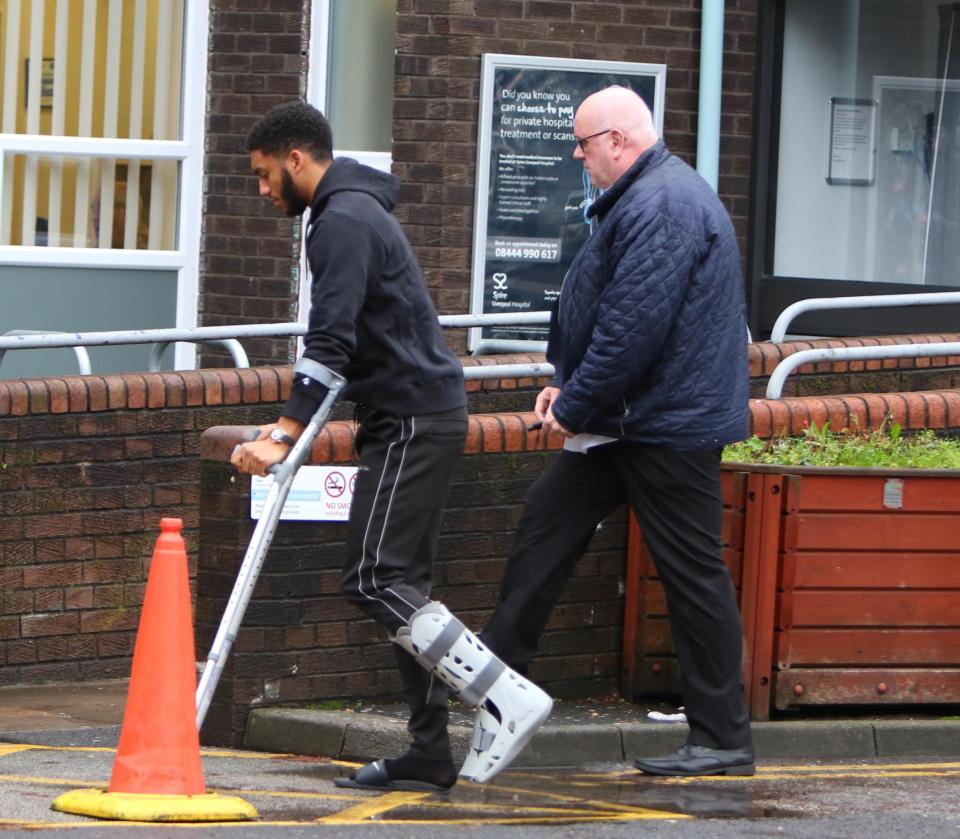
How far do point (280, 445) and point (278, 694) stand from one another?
1542mm

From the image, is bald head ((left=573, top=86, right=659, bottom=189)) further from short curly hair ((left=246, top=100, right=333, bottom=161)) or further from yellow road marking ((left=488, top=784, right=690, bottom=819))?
yellow road marking ((left=488, top=784, right=690, bottom=819))

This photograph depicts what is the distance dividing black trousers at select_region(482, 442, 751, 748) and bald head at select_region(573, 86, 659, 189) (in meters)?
0.85

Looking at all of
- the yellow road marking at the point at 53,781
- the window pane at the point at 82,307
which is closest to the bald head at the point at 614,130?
the yellow road marking at the point at 53,781

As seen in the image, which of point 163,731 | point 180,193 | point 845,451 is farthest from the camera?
point 180,193

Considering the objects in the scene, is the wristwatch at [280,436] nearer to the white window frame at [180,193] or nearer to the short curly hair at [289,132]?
the short curly hair at [289,132]

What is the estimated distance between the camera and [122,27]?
11000 mm

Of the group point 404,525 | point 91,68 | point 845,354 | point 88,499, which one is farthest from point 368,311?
point 91,68

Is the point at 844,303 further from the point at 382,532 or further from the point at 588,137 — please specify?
the point at 382,532

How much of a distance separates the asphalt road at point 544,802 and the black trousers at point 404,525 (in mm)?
291

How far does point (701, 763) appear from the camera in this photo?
580 centimetres

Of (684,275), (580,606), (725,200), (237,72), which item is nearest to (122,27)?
(237,72)

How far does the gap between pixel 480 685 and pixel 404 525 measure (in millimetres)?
487

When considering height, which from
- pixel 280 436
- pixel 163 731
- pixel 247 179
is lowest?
pixel 163 731

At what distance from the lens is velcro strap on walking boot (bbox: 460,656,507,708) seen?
536 cm
